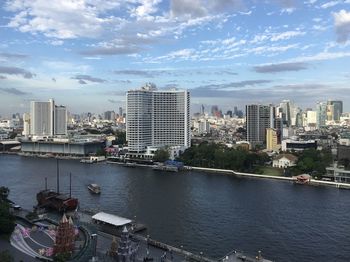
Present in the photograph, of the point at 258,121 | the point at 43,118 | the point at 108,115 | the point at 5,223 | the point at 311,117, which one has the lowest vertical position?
the point at 5,223

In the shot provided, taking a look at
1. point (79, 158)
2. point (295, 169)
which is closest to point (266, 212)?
point (295, 169)

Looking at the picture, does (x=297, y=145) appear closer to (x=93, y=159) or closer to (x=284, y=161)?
(x=284, y=161)

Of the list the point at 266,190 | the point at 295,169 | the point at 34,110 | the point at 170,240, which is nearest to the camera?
the point at 170,240

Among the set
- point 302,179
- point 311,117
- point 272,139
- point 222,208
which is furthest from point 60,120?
point 311,117

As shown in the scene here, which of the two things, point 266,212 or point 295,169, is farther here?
point 295,169

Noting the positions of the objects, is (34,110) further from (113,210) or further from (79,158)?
(113,210)

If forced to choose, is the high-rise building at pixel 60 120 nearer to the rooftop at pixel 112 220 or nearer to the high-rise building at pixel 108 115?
the rooftop at pixel 112 220
